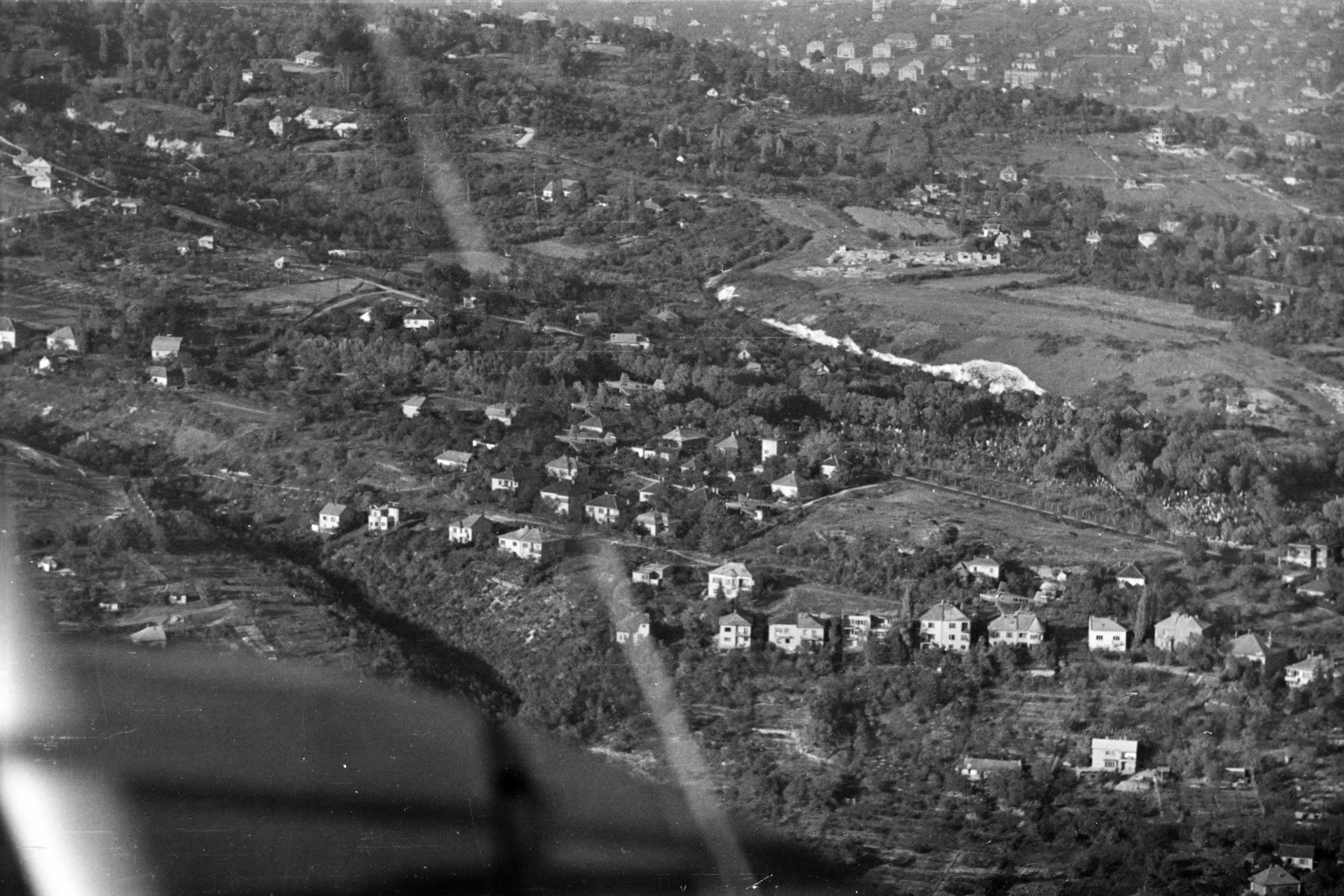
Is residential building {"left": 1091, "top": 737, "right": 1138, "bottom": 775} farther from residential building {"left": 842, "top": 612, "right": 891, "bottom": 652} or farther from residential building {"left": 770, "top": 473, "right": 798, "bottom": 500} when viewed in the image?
residential building {"left": 770, "top": 473, "right": 798, "bottom": 500}

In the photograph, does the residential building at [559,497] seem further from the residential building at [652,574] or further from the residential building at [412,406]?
the residential building at [412,406]

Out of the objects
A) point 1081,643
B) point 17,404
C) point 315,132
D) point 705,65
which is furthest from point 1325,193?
point 17,404

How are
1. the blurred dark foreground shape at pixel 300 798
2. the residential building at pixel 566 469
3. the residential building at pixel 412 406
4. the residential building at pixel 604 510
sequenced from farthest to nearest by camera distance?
the residential building at pixel 412 406 < the residential building at pixel 566 469 < the residential building at pixel 604 510 < the blurred dark foreground shape at pixel 300 798

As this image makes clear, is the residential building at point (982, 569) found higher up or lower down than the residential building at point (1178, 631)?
lower down

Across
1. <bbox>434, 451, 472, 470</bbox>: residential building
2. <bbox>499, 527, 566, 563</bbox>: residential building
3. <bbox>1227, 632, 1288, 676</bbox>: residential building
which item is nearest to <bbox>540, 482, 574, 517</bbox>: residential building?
<bbox>499, 527, 566, 563</bbox>: residential building

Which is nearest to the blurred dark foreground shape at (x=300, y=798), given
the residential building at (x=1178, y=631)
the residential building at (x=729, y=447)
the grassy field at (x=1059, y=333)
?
the residential building at (x=1178, y=631)

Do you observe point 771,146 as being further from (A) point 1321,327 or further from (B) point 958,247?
(A) point 1321,327
